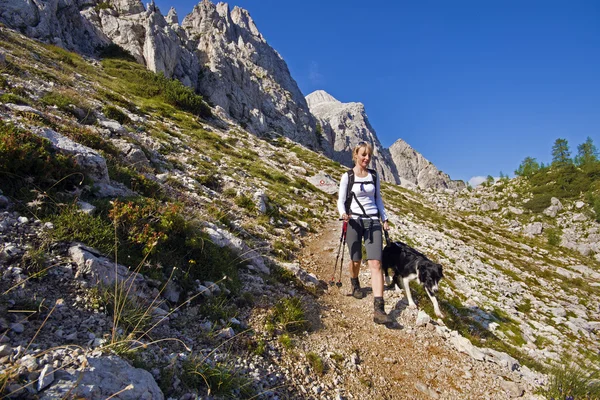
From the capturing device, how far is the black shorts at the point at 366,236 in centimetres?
644

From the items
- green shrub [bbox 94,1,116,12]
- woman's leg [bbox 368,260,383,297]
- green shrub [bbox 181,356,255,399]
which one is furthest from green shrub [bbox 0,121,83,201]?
green shrub [bbox 94,1,116,12]

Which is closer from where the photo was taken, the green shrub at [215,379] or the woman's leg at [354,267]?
the green shrub at [215,379]

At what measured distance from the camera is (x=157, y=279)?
476cm

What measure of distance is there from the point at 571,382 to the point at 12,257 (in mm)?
8978

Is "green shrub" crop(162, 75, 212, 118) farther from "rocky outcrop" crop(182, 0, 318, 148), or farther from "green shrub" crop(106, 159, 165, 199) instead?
"green shrub" crop(106, 159, 165, 199)

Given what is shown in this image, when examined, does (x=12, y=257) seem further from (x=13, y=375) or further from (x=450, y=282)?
(x=450, y=282)

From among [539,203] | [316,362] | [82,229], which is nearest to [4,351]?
[82,229]

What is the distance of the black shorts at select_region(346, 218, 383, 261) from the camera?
21.1 feet

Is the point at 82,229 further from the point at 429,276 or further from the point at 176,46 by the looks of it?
the point at 176,46

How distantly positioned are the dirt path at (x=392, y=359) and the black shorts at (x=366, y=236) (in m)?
1.56

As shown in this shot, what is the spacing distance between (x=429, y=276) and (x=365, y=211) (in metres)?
2.67

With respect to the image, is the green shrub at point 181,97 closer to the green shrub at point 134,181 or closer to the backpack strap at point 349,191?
the green shrub at point 134,181

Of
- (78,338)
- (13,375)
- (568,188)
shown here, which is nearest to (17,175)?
(78,338)

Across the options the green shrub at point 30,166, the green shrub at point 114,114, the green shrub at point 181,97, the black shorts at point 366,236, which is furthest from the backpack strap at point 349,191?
the green shrub at point 181,97
